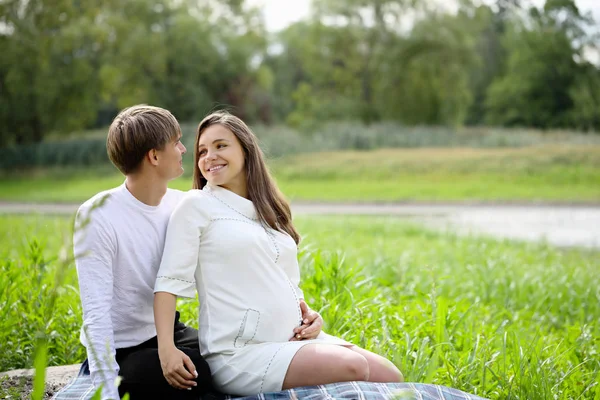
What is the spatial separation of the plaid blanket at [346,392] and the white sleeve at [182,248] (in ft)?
1.46

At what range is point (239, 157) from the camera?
2699 millimetres

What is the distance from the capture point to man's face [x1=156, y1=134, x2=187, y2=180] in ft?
8.21

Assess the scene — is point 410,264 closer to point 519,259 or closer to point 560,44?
point 519,259

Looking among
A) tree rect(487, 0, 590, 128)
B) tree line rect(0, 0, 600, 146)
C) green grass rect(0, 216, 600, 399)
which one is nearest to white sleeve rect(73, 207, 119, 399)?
green grass rect(0, 216, 600, 399)

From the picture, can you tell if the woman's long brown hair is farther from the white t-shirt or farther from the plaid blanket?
the plaid blanket

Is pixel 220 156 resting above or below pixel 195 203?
above

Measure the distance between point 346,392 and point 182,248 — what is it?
0.78 meters

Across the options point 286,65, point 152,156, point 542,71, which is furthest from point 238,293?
point 286,65

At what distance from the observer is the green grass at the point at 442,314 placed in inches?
122

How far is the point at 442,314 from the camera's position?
12.0 feet

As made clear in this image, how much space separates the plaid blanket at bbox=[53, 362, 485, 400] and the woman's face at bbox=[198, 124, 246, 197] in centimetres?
86

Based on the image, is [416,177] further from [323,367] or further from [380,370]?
[323,367]

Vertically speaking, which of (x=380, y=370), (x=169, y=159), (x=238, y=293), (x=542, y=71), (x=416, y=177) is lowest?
(x=416, y=177)

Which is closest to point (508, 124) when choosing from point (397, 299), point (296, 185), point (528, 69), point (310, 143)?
point (528, 69)
